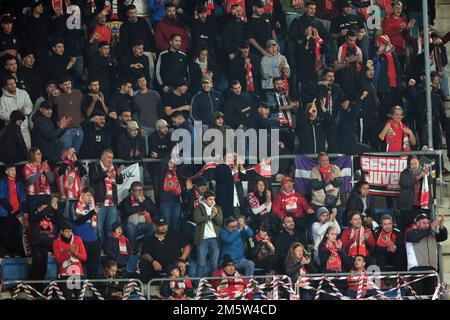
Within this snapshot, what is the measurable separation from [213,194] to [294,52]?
9.13 ft

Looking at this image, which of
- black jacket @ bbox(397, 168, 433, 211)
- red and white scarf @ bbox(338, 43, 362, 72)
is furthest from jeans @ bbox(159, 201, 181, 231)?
red and white scarf @ bbox(338, 43, 362, 72)

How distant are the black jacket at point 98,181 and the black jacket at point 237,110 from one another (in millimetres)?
1784

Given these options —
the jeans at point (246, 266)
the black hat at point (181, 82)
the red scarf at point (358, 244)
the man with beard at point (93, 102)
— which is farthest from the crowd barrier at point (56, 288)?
the black hat at point (181, 82)

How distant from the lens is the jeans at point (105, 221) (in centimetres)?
2173

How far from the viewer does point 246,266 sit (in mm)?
21125

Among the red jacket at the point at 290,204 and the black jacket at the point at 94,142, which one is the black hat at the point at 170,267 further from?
the black jacket at the point at 94,142

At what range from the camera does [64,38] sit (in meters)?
23.6

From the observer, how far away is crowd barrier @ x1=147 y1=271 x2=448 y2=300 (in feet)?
67.4

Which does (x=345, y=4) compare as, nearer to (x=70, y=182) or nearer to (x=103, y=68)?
(x=103, y=68)

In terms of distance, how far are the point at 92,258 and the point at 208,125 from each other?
2.59 m
